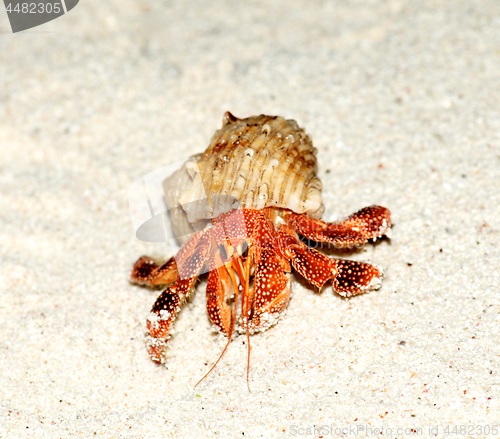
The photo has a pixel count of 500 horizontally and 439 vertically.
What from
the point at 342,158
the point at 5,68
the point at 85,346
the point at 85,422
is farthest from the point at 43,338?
the point at 5,68

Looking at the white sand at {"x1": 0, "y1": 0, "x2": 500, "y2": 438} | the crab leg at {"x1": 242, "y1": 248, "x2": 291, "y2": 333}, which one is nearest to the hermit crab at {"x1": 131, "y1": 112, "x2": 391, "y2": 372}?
the crab leg at {"x1": 242, "y1": 248, "x2": 291, "y2": 333}

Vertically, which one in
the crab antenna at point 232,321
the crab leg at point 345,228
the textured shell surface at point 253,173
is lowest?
the crab antenna at point 232,321

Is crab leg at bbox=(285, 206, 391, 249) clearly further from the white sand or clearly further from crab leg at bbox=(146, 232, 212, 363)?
crab leg at bbox=(146, 232, 212, 363)

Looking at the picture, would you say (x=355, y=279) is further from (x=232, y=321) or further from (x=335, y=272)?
(x=232, y=321)

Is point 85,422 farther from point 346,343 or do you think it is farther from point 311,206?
point 311,206

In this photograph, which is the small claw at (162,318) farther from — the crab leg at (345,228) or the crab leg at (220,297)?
the crab leg at (345,228)

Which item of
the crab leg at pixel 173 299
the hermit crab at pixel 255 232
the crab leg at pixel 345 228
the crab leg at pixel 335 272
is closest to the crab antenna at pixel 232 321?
the hermit crab at pixel 255 232

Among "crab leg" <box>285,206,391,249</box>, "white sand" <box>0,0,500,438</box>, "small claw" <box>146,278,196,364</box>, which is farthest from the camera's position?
"crab leg" <box>285,206,391,249</box>
